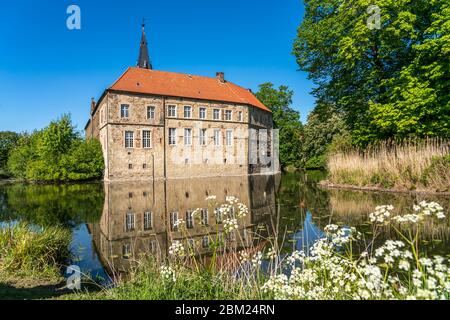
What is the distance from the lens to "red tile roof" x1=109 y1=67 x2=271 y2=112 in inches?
1113

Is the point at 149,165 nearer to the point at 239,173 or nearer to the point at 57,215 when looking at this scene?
the point at 239,173

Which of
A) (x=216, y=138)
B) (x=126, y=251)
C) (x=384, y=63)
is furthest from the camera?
(x=216, y=138)

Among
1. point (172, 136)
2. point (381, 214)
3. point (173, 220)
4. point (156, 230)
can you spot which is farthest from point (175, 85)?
point (381, 214)

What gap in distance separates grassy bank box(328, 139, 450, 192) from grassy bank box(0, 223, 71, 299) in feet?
41.0

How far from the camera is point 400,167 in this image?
13141 millimetres

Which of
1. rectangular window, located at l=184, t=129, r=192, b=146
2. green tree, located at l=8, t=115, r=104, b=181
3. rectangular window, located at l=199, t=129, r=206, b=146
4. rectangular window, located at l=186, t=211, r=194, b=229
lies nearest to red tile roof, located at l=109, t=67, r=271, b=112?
rectangular window, located at l=199, t=129, r=206, b=146

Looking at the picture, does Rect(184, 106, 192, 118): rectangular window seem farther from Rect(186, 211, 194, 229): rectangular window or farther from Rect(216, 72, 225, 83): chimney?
Rect(186, 211, 194, 229): rectangular window

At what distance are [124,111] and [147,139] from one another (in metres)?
3.30

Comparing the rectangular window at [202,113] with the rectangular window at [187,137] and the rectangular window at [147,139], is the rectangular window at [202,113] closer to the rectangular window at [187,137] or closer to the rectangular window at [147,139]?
the rectangular window at [187,137]

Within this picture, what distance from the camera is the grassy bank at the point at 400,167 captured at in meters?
11.4

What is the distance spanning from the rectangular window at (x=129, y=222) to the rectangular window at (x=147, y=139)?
18820 mm

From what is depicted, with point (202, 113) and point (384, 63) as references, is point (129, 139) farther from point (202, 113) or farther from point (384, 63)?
point (384, 63)

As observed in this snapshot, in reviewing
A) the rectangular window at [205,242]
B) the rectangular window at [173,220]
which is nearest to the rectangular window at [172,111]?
the rectangular window at [173,220]
